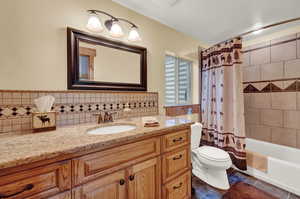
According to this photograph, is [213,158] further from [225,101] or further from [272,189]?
[225,101]

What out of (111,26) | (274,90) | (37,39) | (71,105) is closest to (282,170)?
(274,90)

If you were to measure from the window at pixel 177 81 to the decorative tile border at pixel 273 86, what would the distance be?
1.13m

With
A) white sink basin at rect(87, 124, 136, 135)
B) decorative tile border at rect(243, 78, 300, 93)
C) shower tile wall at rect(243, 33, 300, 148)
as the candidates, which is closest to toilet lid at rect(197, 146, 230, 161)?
white sink basin at rect(87, 124, 136, 135)

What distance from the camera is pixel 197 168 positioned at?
2055 mm

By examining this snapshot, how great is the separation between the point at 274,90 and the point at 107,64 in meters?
2.69

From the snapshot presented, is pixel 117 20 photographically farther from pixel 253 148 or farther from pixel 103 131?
pixel 253 148

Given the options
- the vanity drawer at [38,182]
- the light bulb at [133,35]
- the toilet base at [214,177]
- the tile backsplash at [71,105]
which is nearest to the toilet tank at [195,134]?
the toilet base at [214,177]

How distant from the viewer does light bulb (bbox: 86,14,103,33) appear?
53.5 inches

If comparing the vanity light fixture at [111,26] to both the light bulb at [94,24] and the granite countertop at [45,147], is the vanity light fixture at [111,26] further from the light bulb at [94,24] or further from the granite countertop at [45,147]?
the granite countertop at [45,147]

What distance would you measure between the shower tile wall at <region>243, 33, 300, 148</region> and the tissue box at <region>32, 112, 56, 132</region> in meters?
3.06

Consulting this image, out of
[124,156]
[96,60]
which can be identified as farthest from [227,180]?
[96,60]

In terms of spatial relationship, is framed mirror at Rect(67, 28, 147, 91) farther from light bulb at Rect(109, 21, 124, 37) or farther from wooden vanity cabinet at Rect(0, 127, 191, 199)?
wooden vanity cabinet at Rect(0, 127, 191, 199)

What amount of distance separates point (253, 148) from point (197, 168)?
1.21m

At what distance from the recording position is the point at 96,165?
81cm
